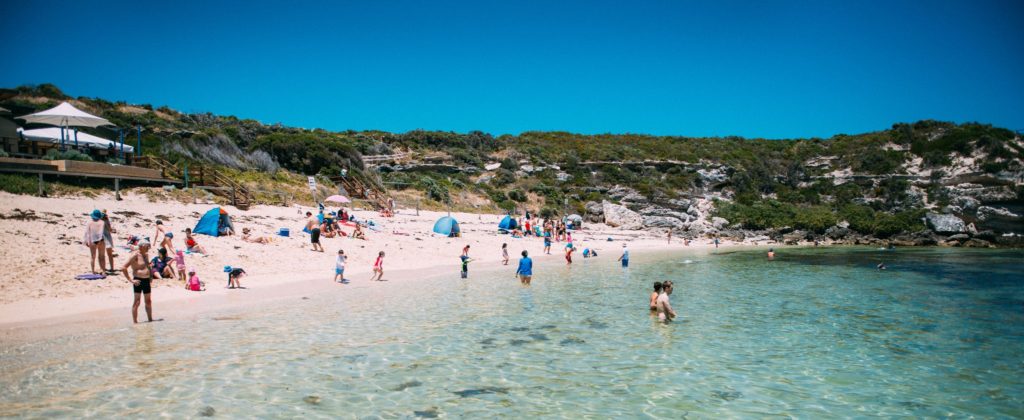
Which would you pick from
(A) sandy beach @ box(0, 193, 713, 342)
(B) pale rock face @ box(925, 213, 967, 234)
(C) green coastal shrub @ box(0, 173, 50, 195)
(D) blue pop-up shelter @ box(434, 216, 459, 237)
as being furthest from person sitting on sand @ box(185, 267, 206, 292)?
(B) pale rock face @ box(925, 213, 967, 234)

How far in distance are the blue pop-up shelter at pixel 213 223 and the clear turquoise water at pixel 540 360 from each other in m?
6.88

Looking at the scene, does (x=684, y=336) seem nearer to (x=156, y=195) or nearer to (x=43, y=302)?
(x=43, y=302)

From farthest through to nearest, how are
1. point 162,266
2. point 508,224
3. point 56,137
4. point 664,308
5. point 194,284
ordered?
1. point 508,224
2. point 56,137
3. point 162,266
4. point 194,284
5. point 664,308

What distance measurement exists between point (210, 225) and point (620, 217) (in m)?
32.4

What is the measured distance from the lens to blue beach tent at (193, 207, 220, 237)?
1916 centimetres

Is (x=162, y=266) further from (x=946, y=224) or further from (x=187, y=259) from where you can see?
(x=946, y=224)

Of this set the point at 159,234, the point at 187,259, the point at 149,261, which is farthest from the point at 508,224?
the point at 149,261

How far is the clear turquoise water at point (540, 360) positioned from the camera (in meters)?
6.79

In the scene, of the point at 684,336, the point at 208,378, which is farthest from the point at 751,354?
the point at 208,378

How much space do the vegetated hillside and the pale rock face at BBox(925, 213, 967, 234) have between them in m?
0.13

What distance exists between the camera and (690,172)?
62.3 m

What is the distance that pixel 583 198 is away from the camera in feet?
177

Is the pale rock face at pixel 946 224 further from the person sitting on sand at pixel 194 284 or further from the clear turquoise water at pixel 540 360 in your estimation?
the person sitting on sand at pixel 194 284

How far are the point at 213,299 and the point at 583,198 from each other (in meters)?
43.1
